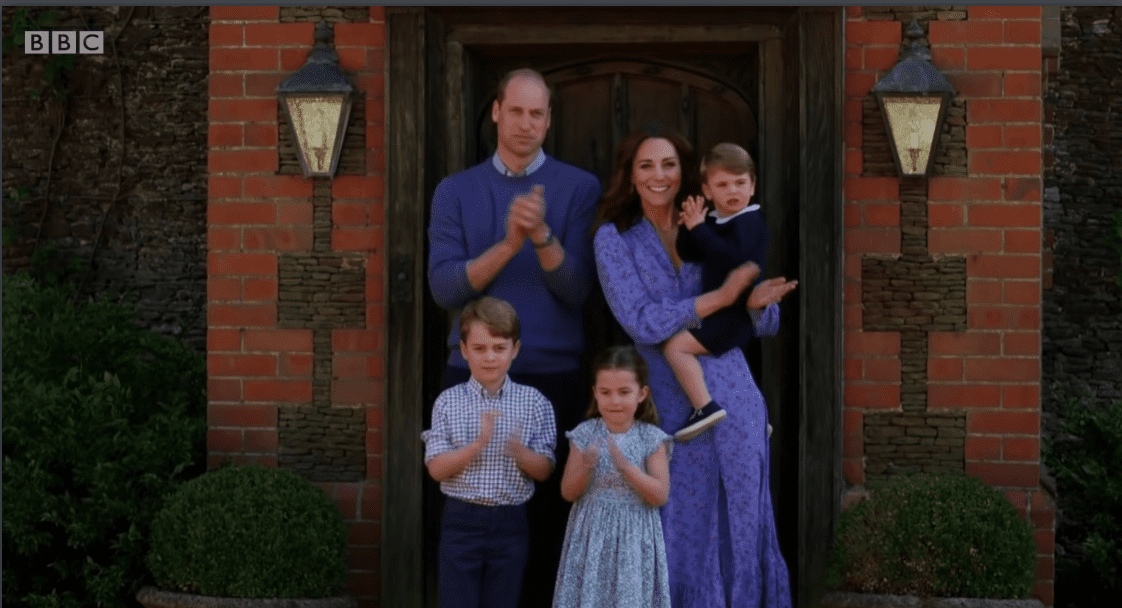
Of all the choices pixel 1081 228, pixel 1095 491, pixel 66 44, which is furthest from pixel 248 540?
pixel 1081 228

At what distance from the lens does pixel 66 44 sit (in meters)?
8.90

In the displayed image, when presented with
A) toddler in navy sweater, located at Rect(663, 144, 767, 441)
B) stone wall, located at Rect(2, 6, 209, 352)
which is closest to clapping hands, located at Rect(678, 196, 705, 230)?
toddler in navy sweater, located at Rect(663, 144, 767, 441)

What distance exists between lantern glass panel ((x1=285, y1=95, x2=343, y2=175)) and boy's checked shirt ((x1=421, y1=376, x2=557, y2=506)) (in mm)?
1322

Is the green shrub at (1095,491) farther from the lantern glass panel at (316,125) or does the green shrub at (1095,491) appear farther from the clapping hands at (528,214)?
the lantern glass panel at (316,125)

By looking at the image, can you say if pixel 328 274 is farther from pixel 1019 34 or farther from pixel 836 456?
pixel 1019 34

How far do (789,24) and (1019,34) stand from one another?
34.2 inches

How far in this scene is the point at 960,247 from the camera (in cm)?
526

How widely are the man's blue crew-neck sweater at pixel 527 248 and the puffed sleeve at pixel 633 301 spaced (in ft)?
0.59

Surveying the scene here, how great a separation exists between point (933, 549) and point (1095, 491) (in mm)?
1654

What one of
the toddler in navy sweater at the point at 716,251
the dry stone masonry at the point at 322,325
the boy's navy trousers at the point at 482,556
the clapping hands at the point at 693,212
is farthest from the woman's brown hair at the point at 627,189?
the dry stone masonry at the point at 322,325

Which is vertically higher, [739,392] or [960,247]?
[960,247]

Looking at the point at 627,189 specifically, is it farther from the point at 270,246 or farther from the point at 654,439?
the point at 270,246

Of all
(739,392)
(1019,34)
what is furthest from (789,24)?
(739,392)

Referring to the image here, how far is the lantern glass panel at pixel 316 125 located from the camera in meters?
5.33
